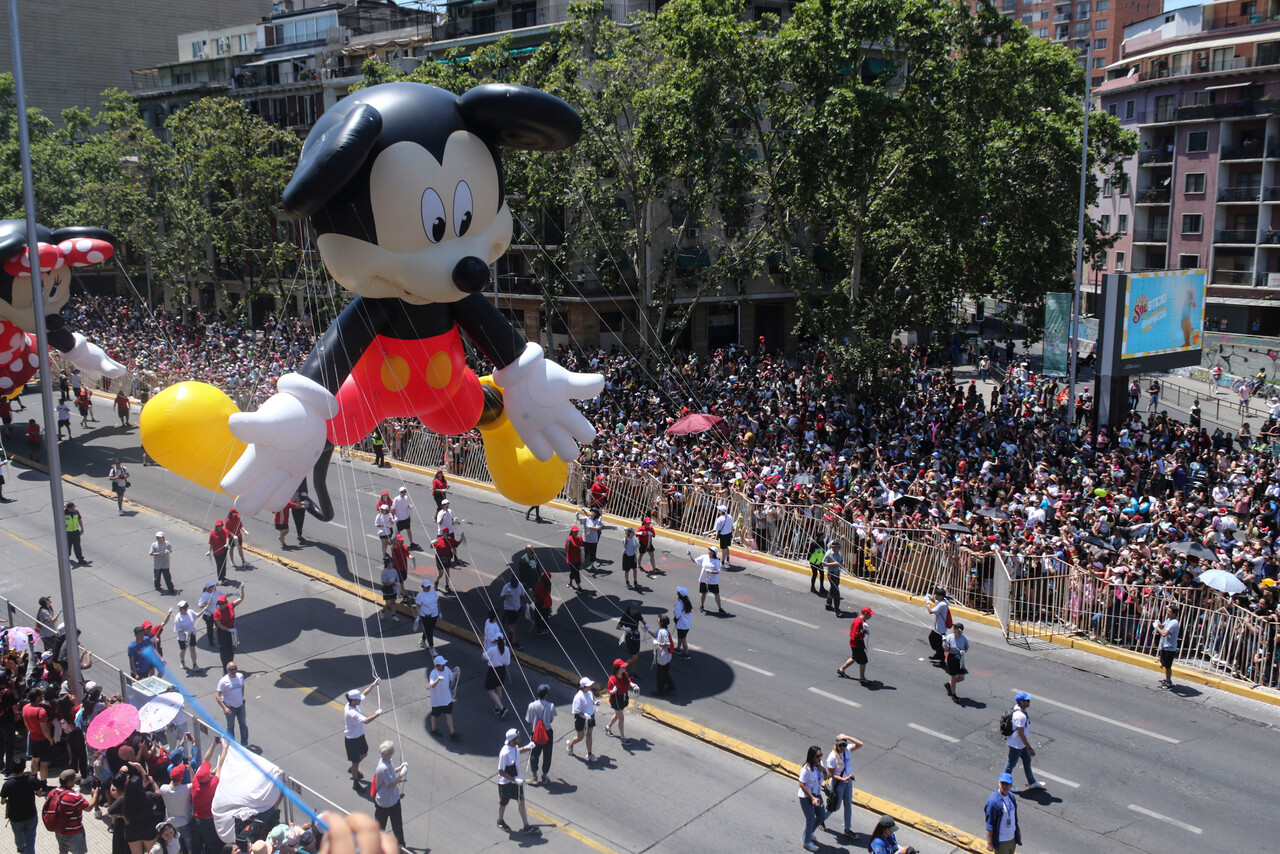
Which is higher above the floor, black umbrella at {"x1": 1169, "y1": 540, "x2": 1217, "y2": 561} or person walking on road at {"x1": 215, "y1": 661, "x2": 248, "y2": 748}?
black umbrella at {"x1": 1169, "y1": 540, "x2": 1217, "y2": 561}

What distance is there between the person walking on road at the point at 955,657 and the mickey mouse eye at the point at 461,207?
9.21 meters

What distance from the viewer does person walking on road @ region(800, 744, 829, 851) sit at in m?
12.0

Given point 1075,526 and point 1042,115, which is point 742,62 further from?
point 1075,526

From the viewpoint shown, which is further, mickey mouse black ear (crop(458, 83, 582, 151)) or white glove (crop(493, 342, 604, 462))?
white glove (crop(493, 342, 604, 462))

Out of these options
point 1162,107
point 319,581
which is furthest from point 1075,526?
point 1162,107

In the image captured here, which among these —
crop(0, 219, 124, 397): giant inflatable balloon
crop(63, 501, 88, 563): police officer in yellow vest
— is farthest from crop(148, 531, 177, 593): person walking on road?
crop(0, 219, 124, 397): giant inflatable balloon

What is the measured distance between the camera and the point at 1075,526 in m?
19.7

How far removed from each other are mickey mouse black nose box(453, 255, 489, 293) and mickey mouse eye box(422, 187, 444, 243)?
50 centimetres

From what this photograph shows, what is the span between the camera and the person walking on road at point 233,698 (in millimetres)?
14195

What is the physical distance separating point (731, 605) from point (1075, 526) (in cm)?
664

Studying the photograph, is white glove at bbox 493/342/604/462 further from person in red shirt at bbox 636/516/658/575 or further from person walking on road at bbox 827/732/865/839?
person walking on road at bbox 827/732/865/839

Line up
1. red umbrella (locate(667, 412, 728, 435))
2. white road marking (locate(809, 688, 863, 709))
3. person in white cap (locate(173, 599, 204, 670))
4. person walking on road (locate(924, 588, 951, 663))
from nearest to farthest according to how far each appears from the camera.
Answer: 1. white road marking (locate(809, 688, 863, 709))
2. person walking on road (locate(924, 588, 951, 663))
3. person in white cap (locate(173, 599, 204, 670))
4. red umbrella (locate(667, 412, 728, 435))

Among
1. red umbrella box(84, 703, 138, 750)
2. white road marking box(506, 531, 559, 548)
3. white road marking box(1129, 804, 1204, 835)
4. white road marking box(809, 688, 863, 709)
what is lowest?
white road marking box(1129, 804, 1204, 835)

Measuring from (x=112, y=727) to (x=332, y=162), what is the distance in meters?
7.25
